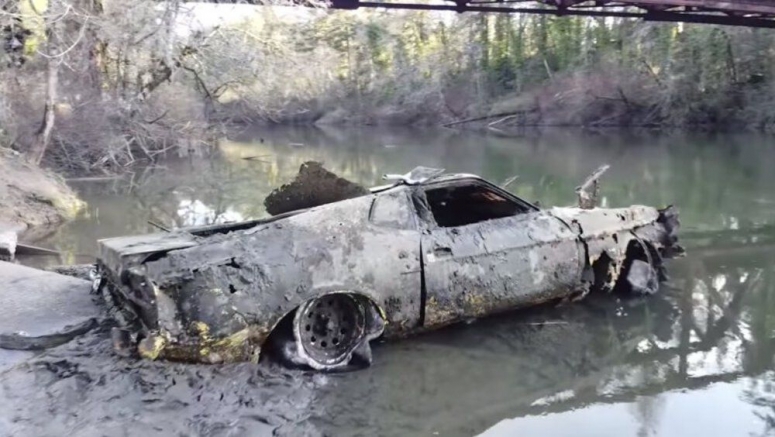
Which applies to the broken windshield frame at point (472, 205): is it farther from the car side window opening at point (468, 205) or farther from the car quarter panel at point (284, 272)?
the car quarter panel at point (284, 272)

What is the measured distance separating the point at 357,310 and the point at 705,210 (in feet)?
29.6

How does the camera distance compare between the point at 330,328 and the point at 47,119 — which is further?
the point at 47,119

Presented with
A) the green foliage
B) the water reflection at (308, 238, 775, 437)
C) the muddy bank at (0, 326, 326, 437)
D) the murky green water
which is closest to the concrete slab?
the muddy bank at (0, 326, 326, 437)

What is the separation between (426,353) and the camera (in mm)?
5965

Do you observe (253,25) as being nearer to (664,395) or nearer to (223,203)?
(223,203)

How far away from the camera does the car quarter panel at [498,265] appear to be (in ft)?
19.6

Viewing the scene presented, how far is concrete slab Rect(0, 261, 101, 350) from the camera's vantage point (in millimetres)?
5562

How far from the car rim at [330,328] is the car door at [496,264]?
24.9 inches

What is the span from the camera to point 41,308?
6.18 m

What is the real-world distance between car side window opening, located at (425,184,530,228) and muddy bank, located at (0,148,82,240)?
702 centimetres

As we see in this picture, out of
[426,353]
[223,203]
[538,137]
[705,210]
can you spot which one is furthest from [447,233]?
[538,137]

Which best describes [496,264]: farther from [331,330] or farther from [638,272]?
[638,272]

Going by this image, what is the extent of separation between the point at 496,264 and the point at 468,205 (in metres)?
A: 1.00

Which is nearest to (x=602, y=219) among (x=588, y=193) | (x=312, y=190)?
(x=588, y=193)
